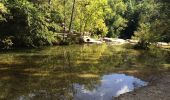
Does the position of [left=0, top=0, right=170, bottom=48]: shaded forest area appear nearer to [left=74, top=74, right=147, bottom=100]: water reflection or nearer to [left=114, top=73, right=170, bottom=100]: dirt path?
[left=74, top=74, right=147, bottom=100]: water reflection

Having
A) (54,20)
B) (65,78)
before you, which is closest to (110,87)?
(65,78)

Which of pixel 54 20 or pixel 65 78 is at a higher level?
pixel 54 20

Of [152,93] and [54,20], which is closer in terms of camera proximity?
[152,93]

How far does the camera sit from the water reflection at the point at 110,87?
60.9ft

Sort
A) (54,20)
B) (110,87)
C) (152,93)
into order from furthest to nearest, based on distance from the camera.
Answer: (54,20)
(110,87)
(152,93)

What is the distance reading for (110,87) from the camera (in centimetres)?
2153

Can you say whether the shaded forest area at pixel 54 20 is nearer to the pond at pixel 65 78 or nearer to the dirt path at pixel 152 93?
the pond at pixel 65 78

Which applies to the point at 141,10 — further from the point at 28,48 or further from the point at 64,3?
the point at 28,48

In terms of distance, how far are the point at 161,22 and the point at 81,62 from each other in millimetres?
11952

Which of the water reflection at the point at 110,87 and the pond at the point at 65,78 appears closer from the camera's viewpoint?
the water reflection at the point at 110,87

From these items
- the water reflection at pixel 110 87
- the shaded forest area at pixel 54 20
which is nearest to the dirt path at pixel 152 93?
the water reflection at pixel 110 87

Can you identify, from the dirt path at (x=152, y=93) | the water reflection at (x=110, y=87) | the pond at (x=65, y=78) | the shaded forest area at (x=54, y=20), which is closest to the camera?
the dirt path at (x=152, y=93)

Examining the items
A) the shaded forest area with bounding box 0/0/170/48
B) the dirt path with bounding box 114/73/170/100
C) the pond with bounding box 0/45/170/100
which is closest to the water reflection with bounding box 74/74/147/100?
the pond with bounding box 0/45/170/100

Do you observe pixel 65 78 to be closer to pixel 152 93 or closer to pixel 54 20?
pixel 152 93
